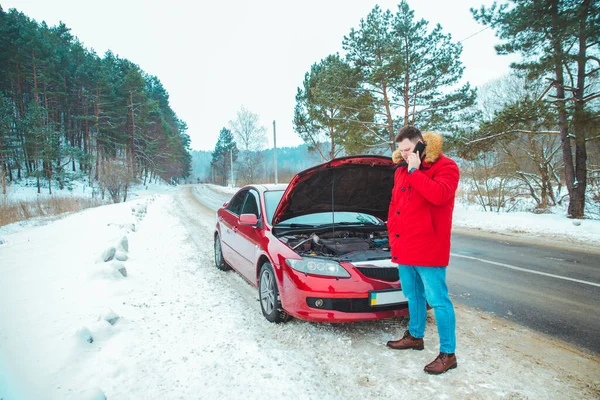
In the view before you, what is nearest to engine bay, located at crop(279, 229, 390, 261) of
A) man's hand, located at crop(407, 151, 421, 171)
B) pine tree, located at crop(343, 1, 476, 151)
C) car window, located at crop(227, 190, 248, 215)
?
man's hand, located at crop(407, 151, 421, 171)

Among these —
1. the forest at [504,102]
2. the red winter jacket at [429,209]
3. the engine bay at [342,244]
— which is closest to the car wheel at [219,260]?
the engine bay at [342,244]

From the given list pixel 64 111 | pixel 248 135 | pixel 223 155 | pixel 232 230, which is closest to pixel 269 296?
pixel 232 230

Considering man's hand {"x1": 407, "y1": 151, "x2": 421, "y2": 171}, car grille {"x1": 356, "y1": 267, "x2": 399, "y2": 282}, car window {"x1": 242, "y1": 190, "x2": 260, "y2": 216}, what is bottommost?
car grille {"x1": 356, "y1": 267, "x2": 399, "y2": 282}

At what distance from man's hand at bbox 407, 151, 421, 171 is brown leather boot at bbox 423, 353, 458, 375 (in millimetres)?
1523

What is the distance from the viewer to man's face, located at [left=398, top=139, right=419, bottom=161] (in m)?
2.47

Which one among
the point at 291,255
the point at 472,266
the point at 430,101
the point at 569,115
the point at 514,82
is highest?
the point at 514,82

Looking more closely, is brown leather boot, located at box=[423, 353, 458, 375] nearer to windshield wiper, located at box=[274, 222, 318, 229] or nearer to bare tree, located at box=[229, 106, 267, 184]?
windshield wiper, located at box=[274, 222, 318, 229]

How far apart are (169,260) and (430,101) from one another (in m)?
15.3

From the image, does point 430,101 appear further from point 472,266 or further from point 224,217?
point 224,217

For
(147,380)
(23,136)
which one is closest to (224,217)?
(147,380)

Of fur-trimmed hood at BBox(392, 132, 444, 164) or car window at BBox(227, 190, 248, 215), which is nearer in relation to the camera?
fur-trimmed hood at BBox(392, 132, 444, 164)

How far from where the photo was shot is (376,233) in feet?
13.8

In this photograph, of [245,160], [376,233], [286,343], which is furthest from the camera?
[245,160]

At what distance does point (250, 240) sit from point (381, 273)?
1.84m
